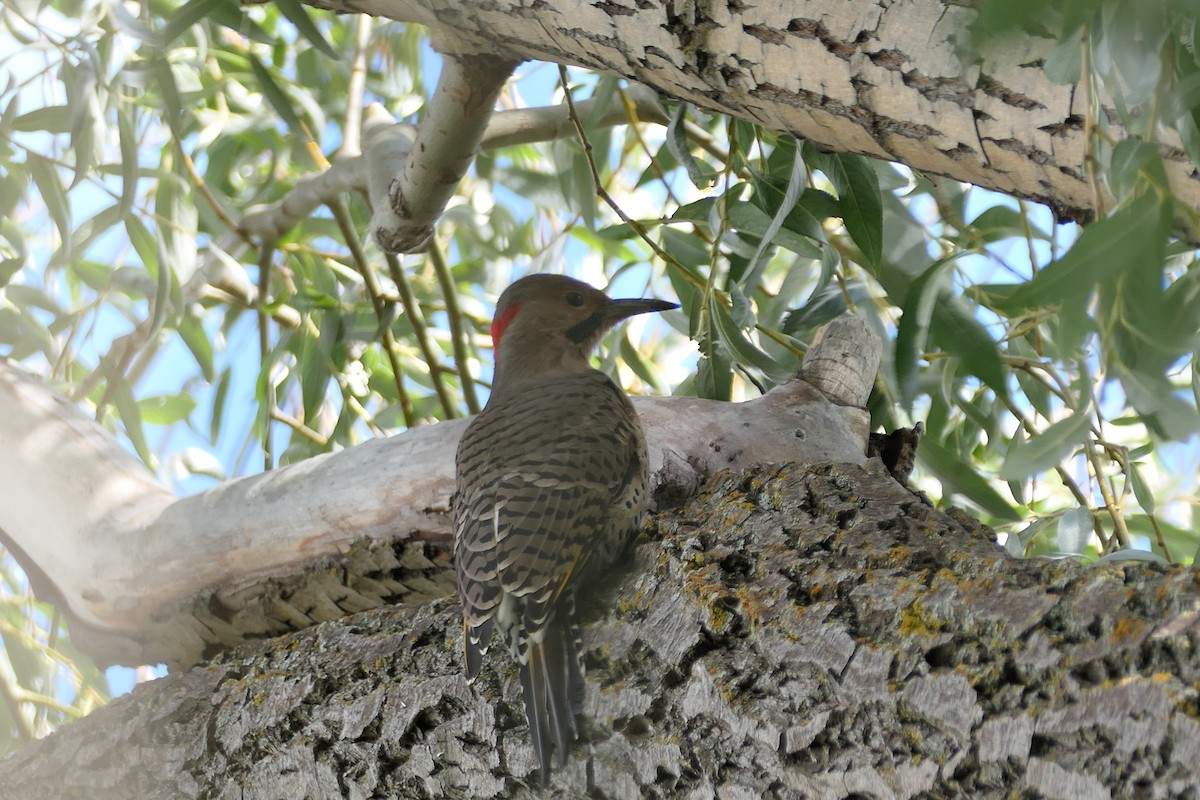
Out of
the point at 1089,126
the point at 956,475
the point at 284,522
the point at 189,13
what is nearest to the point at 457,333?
the point at 284,522

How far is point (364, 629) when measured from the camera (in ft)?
4.44

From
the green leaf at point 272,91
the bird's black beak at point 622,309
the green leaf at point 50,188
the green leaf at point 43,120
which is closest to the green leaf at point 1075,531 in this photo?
the bird's black beak at point 622,309

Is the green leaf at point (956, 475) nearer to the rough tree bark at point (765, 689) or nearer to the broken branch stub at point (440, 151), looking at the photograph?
the rough tree bark at point (765, 689)

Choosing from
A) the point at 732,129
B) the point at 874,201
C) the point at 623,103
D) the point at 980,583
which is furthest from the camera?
the point at 623,103

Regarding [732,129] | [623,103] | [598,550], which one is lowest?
[598,550]

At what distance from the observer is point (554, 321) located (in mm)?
2047

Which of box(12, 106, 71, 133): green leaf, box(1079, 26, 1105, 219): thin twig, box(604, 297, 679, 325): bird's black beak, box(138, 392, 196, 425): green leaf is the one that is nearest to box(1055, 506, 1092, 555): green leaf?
box(1079, 26, 1105, 219): thin twig

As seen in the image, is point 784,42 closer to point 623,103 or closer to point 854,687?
point 854,687

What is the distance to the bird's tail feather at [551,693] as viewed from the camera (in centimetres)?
102

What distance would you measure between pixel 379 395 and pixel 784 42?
177 centimetres

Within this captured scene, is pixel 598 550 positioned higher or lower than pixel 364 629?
higher

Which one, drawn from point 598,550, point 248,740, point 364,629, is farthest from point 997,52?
point 248,740

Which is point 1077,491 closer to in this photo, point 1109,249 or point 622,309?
point 622,309

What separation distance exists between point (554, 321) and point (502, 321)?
112mm
